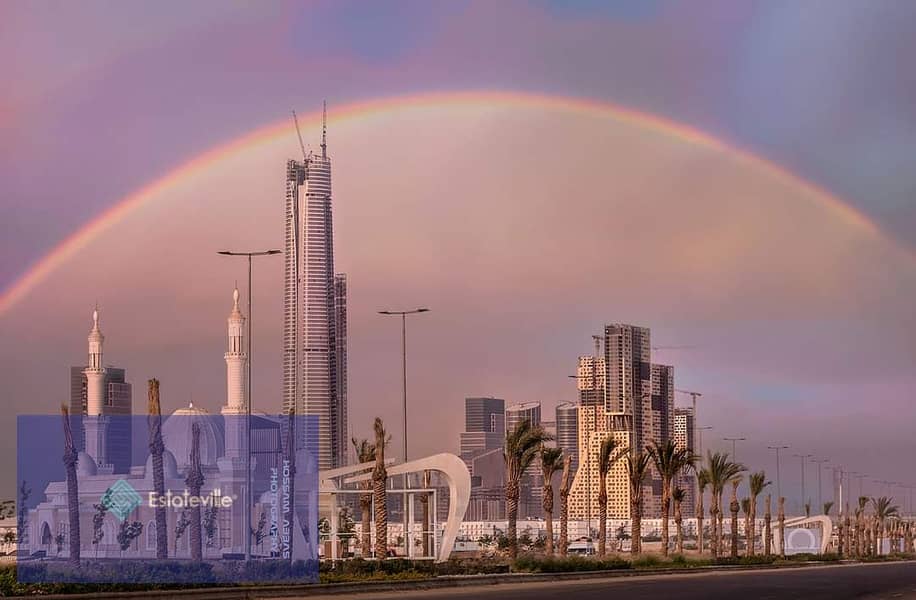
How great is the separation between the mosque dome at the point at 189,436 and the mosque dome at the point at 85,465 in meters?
7.83

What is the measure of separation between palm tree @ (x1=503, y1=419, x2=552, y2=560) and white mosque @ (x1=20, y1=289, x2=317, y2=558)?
14.7m

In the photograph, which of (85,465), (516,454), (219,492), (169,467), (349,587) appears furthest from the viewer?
(85,465)

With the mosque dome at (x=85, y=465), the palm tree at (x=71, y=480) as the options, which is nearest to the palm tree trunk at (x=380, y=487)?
the palm tree at (x=71, y=480)

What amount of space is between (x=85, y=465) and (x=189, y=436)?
11.5 meters

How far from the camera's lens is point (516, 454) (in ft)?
280

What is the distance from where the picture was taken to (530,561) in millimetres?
73375

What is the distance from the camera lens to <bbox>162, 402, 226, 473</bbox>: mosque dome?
14962cm

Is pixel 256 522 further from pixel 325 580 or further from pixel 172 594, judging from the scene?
pixel 172 594

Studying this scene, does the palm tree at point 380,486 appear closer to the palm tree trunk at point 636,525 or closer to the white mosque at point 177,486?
the white mosque at point 177,486

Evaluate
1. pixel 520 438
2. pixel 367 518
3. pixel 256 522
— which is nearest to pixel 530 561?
pixel 520 438

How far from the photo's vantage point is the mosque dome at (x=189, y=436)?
491ft

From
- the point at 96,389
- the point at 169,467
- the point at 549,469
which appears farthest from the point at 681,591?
the point at 96,389
